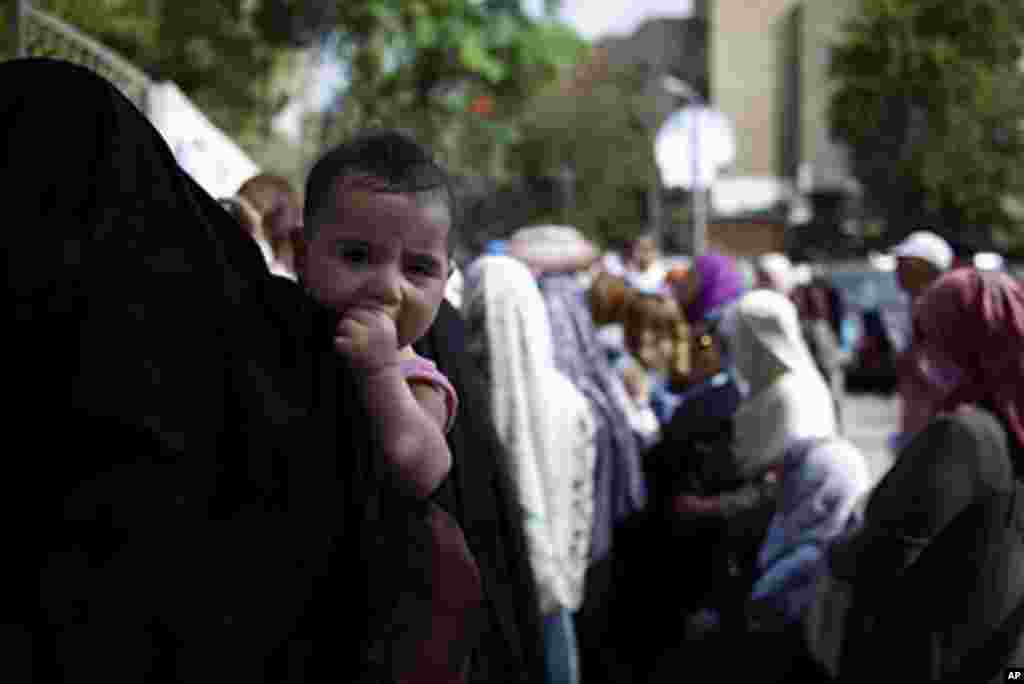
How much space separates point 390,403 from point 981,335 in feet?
7.92

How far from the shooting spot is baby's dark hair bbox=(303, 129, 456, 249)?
220 centimetres

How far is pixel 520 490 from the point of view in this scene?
15.0 feet

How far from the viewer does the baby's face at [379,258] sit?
7.01ft

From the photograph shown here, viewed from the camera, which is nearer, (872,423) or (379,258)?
(379,258)

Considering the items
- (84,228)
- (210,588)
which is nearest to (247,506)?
(210,588)

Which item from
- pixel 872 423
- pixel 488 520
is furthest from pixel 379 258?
pixel 872 423

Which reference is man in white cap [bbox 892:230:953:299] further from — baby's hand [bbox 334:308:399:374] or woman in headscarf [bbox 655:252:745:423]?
baby's hand [bbox 334:308:399:374]

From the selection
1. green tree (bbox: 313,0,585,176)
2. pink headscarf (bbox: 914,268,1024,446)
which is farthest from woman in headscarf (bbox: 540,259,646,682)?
green tree (bbox: 313,0,585,176)

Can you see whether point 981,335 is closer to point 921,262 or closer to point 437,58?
point 921,262

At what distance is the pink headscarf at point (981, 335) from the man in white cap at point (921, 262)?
403 cm

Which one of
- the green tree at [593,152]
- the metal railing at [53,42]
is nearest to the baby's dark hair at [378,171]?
the metal railing at [53,42]

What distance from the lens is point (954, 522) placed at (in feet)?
11.7

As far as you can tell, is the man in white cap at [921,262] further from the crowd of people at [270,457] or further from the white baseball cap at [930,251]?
the crowd of people at [270,457]

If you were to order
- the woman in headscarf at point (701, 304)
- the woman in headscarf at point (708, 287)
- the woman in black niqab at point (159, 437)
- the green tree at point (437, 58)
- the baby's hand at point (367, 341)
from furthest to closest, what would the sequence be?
the green tree at point (437, 58) → the woman in headscarf at point (708, 287) → the woman in headscarf at point (701, 304) → the baby's hand at point (367, 341) → the woman in black niqab at point (159, 437)
